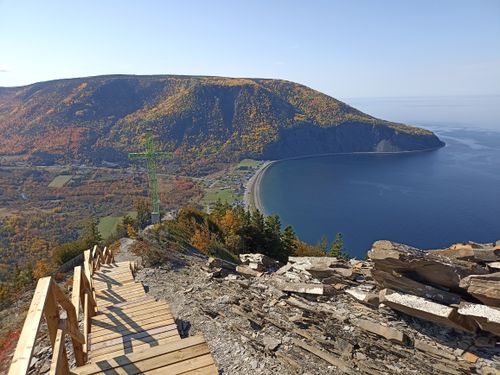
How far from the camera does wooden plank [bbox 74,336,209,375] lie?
4.32 meters

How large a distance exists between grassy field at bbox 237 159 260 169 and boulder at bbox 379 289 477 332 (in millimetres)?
166529

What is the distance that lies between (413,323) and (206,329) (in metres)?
6.04

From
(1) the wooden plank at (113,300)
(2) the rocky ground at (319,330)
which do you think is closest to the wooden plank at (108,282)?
(1) the wooden plank at (113,300)

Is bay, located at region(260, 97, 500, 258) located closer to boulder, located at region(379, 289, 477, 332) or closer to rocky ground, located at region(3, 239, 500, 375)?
rocky ground, located at region(3, 239, 500, 375)

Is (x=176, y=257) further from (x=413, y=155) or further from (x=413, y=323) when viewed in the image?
(x=413, y=155)

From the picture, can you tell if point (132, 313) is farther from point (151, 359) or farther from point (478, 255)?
point (478, 255)

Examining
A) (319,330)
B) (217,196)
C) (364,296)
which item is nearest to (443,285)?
(364,296)

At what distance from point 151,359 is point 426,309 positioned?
7538mm

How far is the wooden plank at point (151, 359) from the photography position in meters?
4.32

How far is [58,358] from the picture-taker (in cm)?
367

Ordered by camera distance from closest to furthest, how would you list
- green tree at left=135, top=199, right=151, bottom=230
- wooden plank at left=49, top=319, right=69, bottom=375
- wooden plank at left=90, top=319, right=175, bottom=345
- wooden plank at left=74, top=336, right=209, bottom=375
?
wooden plank at left=49, top=319, right=69, bottom=375, wooden plank at left=74, top=336, right=209, bottom=375, wooden plank at left=90, top=319, right=175, bottom=345, green tree at left=135, top=199, right=151, bottom=230

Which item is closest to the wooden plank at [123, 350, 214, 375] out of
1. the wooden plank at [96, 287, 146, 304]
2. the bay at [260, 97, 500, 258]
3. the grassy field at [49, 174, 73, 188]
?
the wooden plank at [96, 287, 146, 304]

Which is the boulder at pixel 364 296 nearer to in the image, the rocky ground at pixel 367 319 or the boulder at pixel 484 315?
the rocky ground at pixel 367 319

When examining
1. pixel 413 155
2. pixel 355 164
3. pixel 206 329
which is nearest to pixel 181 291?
pixel 206 329
